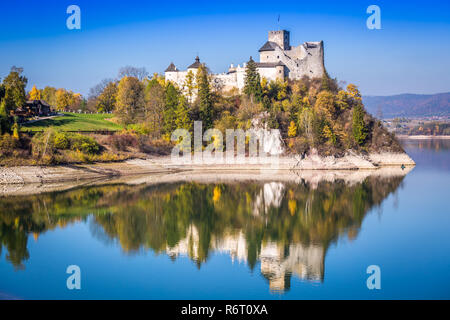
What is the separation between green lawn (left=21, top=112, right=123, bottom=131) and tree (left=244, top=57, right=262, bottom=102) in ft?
43.3

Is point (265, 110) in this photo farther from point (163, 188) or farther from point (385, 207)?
point (385, 207)

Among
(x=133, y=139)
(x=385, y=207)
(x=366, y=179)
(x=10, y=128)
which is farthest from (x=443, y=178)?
(x=10, y=128)

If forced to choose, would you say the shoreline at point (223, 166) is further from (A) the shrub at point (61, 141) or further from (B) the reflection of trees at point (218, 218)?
(B) the reflection of trees at point (218, 218)

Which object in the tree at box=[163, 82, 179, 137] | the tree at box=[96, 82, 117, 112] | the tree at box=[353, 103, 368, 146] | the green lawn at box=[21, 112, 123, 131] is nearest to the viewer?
the green lawn at box=[21, 112, 123, 131]

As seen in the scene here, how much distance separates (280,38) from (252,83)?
6766 millimetres

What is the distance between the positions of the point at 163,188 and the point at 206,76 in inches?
695

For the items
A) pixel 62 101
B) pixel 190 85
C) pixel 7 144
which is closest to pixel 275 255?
pixel 7 144

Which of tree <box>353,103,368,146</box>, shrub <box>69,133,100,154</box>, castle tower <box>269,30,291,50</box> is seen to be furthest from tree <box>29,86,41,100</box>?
tree <box>353,103,368,146</box>

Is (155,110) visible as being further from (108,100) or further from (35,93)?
(35,93)

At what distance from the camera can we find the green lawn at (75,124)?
131 feet

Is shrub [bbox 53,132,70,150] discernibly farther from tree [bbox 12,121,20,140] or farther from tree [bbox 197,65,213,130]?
tree [bbox 197,65,213,130]

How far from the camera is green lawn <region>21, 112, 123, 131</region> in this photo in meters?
39.9

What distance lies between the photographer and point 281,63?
1809 inches

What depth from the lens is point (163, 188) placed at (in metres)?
30.5
